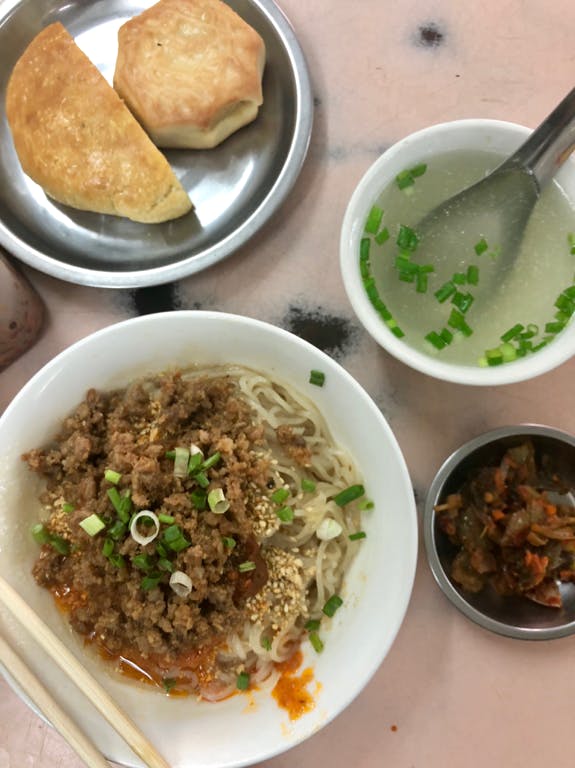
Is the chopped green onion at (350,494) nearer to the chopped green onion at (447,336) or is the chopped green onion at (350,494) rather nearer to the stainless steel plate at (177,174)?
the chopped green onion at (447,336)

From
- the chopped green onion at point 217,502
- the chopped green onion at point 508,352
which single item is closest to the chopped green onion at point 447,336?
the chopped green onion at point 508,352

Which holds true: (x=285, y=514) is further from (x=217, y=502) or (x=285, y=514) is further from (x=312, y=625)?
(x=312, y=625)

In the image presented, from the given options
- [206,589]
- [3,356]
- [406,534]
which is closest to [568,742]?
[406,534]

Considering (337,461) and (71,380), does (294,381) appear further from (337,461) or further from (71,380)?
(71,380)

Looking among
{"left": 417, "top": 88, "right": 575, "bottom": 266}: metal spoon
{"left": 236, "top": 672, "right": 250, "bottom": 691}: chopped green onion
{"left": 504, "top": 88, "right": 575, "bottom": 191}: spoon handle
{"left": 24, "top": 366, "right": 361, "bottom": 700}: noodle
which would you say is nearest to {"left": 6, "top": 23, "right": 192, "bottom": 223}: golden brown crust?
{"left": 24, "top": 366, "right": 361, "bottom": 700}: noodle

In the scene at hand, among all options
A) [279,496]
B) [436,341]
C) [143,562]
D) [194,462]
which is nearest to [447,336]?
[436,341]
